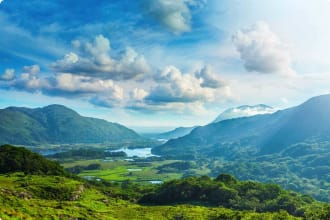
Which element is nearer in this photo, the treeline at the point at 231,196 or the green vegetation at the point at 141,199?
the green vegetation at the point at 141,199

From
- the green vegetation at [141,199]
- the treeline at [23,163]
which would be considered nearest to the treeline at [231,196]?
the green vegetation at [141,199]

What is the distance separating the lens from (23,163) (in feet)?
508

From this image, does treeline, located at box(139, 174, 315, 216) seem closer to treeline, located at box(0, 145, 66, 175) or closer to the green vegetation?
the green vegetation

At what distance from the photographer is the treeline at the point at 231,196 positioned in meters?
128

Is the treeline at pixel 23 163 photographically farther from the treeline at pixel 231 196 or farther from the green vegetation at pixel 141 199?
the treeline at pixel 231 196

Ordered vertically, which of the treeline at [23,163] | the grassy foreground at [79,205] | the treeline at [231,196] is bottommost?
the treeline at [231,196]

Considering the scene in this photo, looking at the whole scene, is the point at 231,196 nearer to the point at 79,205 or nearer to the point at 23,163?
the point at 79,205

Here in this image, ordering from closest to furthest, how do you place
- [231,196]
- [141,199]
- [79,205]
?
[79,205], [231,196], [141,199]

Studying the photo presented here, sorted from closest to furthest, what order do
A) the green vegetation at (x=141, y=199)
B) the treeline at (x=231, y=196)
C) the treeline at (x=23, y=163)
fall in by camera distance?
the green vegetation at (x=141, y=199), the treeline at (x=231, y=196), the treeline at (x=23, y=163)

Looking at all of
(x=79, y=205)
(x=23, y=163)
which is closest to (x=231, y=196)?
(x=79, y=205)

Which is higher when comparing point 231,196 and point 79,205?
point 79,205

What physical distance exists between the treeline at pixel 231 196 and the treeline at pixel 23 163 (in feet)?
167

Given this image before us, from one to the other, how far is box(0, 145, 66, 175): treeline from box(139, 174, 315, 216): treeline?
50768mm

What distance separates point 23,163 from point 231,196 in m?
92.9
